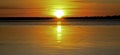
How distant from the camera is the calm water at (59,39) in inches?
117

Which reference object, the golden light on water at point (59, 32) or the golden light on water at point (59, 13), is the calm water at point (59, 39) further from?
the golden light on water at point (59, 13)

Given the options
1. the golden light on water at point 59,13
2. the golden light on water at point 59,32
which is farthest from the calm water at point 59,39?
the golden light on water at point 59,13

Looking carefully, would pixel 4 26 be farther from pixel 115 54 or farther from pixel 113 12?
pixel 115 54

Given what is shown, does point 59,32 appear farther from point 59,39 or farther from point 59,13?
point 59,13

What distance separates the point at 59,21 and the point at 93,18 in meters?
0.34

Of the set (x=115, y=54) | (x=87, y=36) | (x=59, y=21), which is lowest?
(x=115, y=54)

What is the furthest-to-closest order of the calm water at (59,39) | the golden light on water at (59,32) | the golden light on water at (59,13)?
the golden light on water at (59,13) < the golden light on water at (59,32) < the calm water at (59,39)

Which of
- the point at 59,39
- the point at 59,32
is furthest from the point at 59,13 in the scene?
the point at 59,39

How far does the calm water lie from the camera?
9.73 feet

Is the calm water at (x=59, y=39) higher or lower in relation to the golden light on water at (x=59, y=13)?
lower

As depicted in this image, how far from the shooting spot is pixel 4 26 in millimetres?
3998

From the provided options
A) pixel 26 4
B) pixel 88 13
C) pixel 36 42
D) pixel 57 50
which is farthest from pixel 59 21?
pixel 57 50

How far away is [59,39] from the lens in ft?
11.0

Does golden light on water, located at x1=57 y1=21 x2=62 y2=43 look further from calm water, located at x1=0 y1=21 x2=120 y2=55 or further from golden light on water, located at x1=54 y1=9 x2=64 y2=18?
golden light on water, located at x1=54 y1=9 x2=64 y2=18
